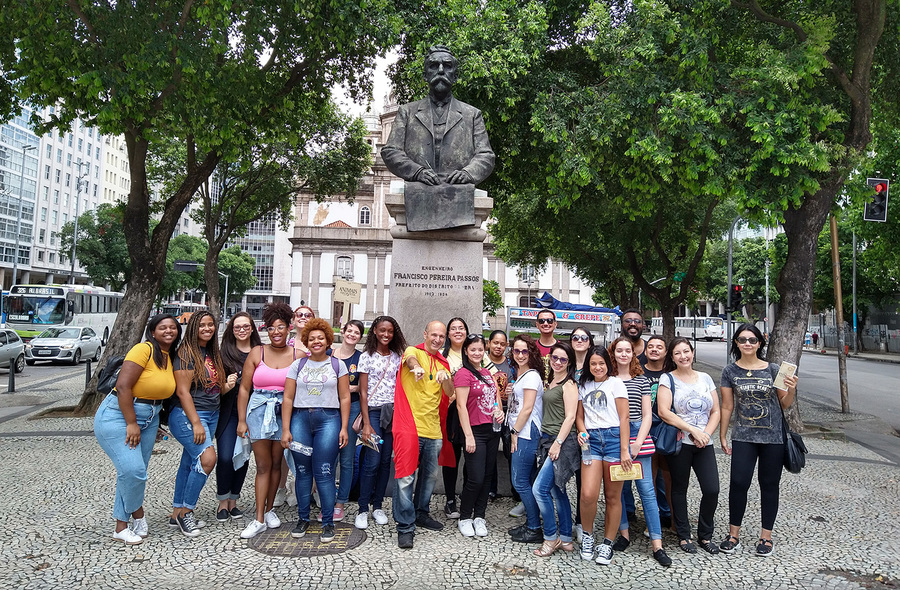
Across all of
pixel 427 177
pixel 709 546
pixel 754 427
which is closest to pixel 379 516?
pixel 709 546

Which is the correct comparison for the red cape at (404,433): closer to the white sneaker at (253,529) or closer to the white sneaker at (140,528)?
the white sneaker at (253,529)

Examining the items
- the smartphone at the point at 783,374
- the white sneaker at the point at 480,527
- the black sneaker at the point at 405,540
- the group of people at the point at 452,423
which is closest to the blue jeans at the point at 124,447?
the group of people at the point at 452,423

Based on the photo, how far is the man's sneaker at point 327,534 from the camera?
477 centimetres

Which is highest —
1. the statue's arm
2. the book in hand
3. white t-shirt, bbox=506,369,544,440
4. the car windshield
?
the statue's arm

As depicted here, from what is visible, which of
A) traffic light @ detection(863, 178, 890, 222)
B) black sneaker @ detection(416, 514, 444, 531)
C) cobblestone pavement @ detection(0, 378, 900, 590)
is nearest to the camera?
cobblestone pavement @ detection(0, 378, 900, 590)

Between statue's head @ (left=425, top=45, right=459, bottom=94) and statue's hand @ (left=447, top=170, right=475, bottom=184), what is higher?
statue's head @ (left=425, top=45, right=459, bottom=94)

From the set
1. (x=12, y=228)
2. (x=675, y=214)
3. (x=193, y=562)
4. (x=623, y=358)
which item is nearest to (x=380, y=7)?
(x=623, y=358)

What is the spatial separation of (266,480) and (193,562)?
78 centimetres

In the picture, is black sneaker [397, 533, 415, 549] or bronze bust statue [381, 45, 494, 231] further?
bronze bust statue [381, 45, 494, 231]

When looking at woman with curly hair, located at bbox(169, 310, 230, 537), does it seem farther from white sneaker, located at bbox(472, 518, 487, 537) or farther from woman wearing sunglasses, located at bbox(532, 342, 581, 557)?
woman wearing sunglasses, located at bbox(532, 342, 581, 557)

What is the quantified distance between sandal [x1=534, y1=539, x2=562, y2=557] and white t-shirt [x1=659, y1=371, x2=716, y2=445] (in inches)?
50.2

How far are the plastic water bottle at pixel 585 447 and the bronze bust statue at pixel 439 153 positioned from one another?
2.70 metres

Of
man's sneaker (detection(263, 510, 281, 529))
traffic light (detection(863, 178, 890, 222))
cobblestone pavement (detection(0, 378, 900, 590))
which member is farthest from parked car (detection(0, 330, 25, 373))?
traffic light (detection(863, 178, 890, 222))

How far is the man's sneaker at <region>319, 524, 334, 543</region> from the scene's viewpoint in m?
4.77
